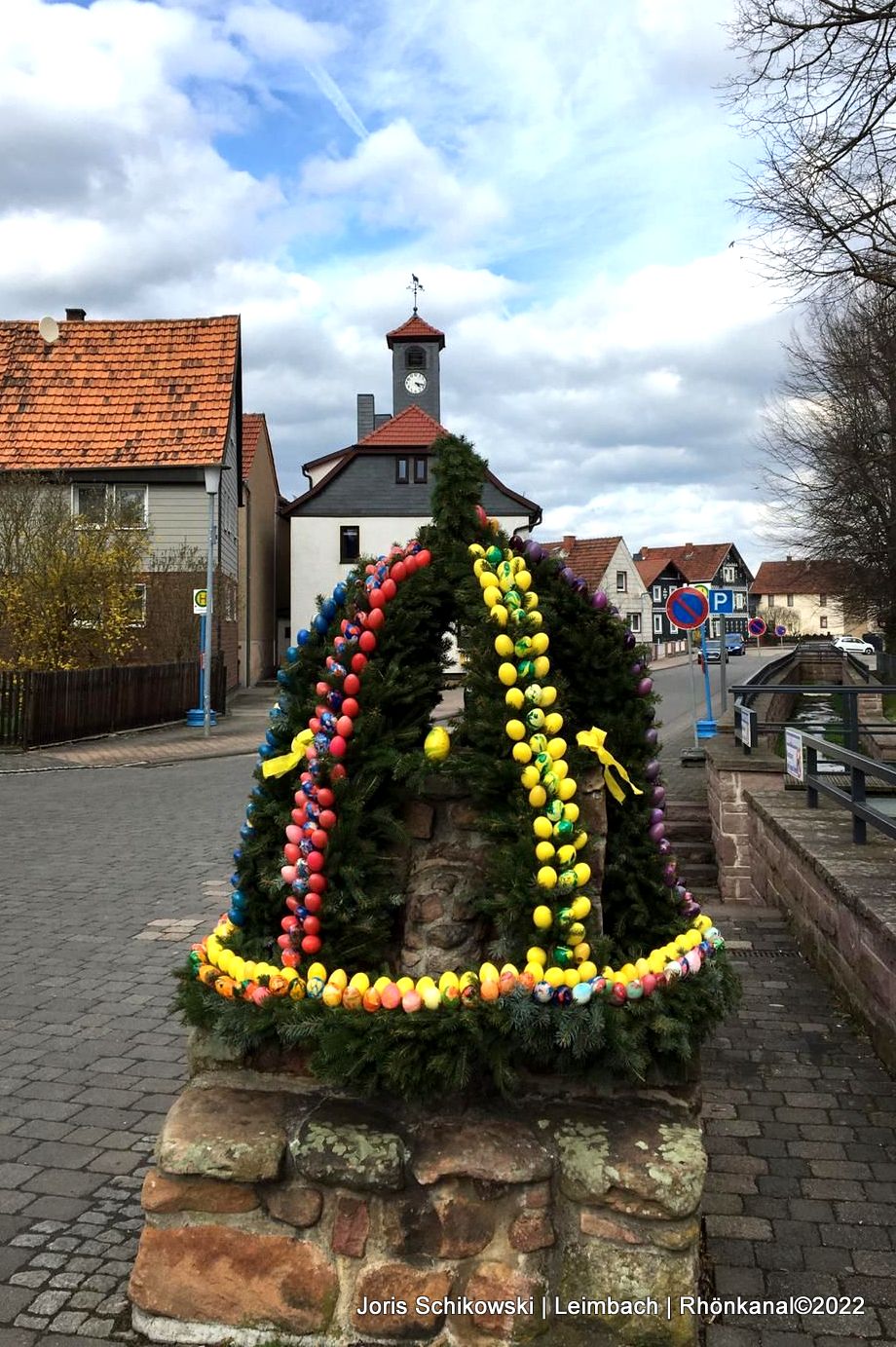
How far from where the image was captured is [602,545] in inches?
2675

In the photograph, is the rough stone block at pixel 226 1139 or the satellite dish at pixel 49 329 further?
the satellite dish at pixel 49 329

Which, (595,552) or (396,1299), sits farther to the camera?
(595,552)

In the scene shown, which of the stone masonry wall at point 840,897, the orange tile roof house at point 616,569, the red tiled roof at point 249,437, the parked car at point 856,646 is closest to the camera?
the stone masonry wall at point 840,897

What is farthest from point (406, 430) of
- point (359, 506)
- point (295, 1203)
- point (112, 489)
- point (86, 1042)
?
point (295, 1203)

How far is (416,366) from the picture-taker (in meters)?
50.1

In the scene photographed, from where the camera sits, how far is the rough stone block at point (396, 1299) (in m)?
2.85

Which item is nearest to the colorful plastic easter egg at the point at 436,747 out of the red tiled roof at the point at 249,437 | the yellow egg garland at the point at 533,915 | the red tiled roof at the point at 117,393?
the yellow egg garland at the point at 533,915

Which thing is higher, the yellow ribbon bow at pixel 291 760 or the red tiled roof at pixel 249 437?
the red tiled roof at pixel 249 437

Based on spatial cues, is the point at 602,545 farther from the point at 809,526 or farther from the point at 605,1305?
the point at 605,1305

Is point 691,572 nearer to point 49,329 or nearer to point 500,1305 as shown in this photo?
point 49,329

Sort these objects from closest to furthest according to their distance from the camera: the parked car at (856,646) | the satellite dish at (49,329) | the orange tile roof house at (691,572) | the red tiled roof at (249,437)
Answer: the satellite dish at (49,329) < the red tiled roof at (249,437) < the parked car at (856,646) < the orange tile roof house at (691,572)

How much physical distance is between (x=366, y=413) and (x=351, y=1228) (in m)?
55.6

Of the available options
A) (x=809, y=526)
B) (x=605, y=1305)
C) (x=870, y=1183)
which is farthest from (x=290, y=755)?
(x=809, y=526)

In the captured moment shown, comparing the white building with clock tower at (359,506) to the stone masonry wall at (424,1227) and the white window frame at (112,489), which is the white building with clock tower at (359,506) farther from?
the stone masonry wall at (424,1227)
